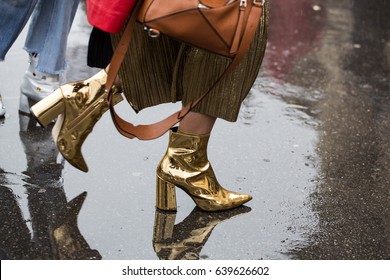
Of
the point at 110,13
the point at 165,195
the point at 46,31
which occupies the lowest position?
the point at 165,195

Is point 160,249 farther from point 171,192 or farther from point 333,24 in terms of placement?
point 333,24

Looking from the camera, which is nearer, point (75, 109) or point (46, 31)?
point (75, 109)

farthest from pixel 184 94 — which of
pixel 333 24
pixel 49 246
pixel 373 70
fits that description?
pixel 333 24

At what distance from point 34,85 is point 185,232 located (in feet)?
4.37

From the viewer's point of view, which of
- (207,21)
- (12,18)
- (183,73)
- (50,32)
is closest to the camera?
(207,21)

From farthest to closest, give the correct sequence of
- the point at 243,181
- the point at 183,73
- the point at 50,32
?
the point at 50,32, the point at 243,181, the point at 183,73

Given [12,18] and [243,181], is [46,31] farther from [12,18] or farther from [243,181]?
[243,181]

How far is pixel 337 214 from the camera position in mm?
3695

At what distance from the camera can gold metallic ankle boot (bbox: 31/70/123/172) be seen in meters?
3.51

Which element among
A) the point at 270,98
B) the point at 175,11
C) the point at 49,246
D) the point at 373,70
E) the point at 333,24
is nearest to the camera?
the point at 175,11

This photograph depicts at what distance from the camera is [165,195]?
11.6 feet

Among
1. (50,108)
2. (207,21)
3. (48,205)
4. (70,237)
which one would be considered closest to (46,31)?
(50,108)

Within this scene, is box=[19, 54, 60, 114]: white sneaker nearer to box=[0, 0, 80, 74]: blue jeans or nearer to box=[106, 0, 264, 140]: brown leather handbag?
box=[0, 0, 80, 74]: blue jeans

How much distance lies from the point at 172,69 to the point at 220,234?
2.21 feet
